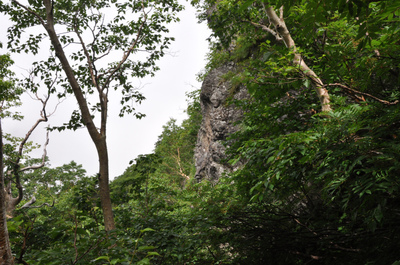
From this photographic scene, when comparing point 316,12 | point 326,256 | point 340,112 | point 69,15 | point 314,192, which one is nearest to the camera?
point 316,12

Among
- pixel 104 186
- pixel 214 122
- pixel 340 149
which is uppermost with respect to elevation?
pixel 214 122

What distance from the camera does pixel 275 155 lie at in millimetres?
2461

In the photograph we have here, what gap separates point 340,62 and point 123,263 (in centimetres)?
300

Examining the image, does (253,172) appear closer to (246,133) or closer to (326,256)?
(246,133)

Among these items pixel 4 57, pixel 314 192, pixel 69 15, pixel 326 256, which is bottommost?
pixel 326 256

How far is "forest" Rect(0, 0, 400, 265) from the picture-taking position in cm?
199

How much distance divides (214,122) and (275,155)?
13.0 m

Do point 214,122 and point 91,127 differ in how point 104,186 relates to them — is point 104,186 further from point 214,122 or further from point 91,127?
point 214,122

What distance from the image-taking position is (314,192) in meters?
4.06

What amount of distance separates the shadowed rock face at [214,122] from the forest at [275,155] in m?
7.55

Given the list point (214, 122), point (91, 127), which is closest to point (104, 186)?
point (91, 127)

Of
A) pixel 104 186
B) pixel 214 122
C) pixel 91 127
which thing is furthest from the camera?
pixel 214 122

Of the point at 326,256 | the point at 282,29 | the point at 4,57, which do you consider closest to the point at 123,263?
the point at 326,256

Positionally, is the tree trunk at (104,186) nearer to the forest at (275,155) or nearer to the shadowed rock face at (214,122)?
the forest at (275,155)
